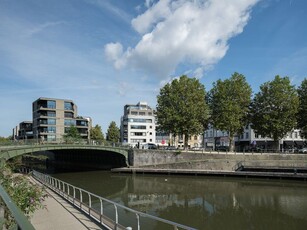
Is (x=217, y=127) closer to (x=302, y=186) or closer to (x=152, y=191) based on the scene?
(x=302, y=186)

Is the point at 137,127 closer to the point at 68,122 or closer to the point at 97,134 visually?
the point at 97,134

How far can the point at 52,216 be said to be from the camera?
1395cm

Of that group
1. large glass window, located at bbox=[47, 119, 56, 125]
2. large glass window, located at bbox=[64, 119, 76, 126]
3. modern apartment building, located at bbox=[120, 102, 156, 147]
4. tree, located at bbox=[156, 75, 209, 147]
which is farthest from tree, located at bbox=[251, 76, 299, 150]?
large glass window, located at bbox=[47, 119, 56, 125]

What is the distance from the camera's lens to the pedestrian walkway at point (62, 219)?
1202cm

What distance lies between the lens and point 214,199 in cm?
2956

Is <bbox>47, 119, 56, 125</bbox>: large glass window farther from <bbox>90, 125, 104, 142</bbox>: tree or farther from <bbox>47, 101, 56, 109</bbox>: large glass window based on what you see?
<bbox>90, 125, 104, 142</bbox>: tree

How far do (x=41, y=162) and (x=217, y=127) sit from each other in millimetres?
52991

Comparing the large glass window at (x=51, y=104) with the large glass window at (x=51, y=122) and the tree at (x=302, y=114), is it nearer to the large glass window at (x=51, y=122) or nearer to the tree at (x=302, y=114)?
the large glass window at (x=51, y=122)

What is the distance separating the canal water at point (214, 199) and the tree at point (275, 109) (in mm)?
19249

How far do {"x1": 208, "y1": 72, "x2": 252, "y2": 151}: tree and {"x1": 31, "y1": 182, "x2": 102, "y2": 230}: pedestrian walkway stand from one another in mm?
46111

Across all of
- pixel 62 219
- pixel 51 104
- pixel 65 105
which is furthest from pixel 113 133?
pixel 62 219

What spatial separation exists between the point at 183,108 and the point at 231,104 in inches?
368

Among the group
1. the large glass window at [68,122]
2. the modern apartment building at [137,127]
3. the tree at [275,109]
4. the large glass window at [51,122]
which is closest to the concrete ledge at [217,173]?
the tree at [275,109]

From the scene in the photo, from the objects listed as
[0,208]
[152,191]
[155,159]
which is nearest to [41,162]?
[155,159]
